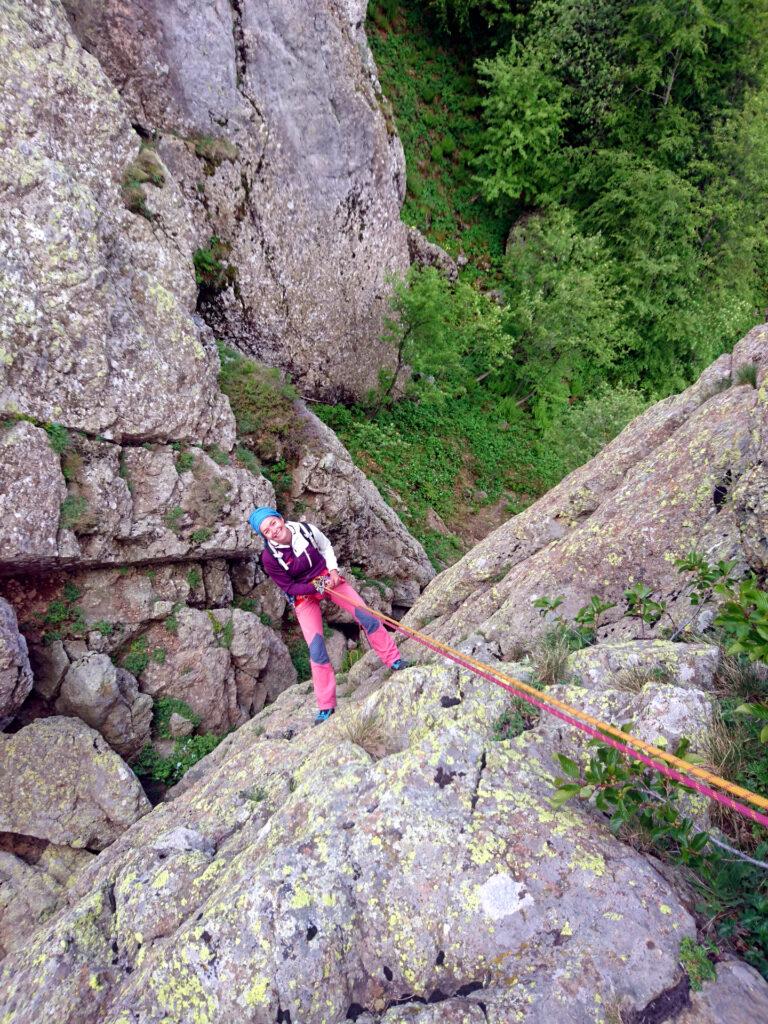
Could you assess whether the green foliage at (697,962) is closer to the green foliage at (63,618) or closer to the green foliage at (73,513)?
the green foliage at (73,513)

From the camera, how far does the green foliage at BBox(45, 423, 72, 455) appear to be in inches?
348

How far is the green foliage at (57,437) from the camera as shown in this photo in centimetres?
885

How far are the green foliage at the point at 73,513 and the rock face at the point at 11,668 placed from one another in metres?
1.50

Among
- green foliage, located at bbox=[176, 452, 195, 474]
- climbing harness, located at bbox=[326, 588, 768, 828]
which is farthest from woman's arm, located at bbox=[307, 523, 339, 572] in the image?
green foliage, located at bbox=[176, 452, 195, 474]

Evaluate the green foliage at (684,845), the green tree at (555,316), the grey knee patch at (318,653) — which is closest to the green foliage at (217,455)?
the grey knee patch at (318,653)

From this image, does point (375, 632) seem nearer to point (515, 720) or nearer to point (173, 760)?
point (515, 720)

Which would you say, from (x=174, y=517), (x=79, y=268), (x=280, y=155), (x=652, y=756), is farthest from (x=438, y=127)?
(x=652, y=756)

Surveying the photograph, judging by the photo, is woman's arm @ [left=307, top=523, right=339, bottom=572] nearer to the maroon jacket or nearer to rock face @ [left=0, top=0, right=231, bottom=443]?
the maroon jacket

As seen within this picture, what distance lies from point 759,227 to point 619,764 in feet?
83.0

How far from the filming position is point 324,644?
697 cm

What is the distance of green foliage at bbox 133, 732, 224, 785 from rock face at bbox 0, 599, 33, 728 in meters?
2.27

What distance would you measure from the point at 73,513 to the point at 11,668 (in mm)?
2551

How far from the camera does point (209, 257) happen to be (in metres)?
14.1

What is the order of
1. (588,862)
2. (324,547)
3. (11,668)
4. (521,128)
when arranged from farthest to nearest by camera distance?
1. (521,128)
2. (11,668)
3. (324,547)
4. (588,862)
